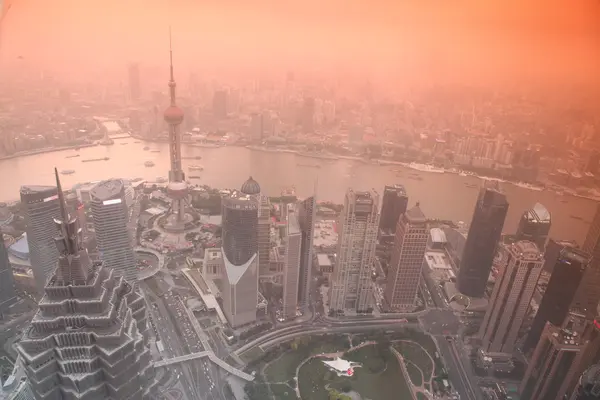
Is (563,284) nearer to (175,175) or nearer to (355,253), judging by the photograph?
(355,253)

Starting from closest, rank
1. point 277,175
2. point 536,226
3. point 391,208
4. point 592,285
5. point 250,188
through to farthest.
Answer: point 592,285 → point 250,188 → point 536,226 → point 391,208 → point 277,175

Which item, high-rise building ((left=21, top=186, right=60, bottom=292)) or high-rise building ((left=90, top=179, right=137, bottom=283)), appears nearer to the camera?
high-rise building ((left=21, top=186, right=60, bottom=292))

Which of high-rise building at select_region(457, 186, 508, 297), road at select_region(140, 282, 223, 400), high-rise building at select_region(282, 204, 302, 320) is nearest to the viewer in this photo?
road at select_region(140, 282, 223, 400)

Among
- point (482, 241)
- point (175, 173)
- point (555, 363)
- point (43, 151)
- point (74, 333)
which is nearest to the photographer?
point (74, 333)

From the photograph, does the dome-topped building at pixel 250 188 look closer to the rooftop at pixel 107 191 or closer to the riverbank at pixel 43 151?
the rooftop at pixel 107 191

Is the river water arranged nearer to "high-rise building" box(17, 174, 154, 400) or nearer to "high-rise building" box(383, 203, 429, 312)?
"high-rise building" box(383, 203, 429, 312)

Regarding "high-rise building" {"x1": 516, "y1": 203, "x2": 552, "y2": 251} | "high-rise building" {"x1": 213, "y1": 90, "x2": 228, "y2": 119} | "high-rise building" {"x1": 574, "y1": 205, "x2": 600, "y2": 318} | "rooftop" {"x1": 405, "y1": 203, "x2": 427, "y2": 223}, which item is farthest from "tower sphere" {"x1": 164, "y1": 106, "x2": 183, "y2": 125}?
"high-rise building" {"x1": 574, "y1": 205, "x2": 600, "y2": 318}

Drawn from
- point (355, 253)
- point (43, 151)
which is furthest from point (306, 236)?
point (43, 151)
